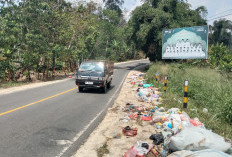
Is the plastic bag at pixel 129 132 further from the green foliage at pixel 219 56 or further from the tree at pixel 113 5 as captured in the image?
the tree at pixel 113 5

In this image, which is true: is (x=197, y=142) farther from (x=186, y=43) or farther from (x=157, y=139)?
(x=186, y=43)

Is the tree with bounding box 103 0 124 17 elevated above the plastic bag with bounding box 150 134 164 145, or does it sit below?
above

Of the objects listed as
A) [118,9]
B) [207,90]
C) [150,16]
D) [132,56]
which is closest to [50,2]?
[150,16]

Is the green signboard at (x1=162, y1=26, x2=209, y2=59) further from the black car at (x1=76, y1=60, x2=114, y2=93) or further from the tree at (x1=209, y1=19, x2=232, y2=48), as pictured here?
the tree at (x1=209, y1=19, x2=232, y2=48)

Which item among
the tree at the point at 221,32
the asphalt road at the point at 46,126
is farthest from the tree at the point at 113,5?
the asphalt road at the point at 46,126

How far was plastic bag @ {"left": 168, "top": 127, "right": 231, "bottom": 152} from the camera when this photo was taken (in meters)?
4.03

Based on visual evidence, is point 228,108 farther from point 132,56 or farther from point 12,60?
point 132,56

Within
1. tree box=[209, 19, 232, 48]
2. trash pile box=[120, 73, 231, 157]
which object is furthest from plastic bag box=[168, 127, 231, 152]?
tree box=[209, 19, 232, 48]

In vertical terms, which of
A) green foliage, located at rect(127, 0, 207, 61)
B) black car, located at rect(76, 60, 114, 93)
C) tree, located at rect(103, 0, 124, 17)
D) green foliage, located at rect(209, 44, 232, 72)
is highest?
tree, located at rect(103, 0, 124, 17)

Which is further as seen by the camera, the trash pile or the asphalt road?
the asphalt road

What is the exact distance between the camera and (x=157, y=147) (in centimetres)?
491

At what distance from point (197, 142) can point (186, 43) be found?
1550 centimetres

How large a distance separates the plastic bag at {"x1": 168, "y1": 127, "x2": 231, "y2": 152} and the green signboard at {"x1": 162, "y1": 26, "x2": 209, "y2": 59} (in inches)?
548

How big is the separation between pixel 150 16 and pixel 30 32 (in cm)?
1750
